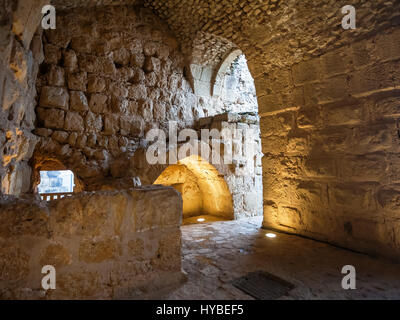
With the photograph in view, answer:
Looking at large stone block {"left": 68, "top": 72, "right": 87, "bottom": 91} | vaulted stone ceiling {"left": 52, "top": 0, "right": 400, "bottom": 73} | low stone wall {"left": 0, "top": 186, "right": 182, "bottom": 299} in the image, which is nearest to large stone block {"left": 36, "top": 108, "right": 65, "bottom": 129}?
large stone block {"left": 68, "top": 72, "right": 87, "bottom": 91}

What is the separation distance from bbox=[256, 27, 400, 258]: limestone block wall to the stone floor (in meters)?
0.29

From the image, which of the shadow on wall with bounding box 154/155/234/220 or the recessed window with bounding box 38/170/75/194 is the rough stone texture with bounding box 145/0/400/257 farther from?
the recessed window with bounding box 38/170/75/194

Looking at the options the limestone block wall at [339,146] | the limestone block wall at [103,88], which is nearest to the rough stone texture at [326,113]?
the limestone block wall at [339,146]

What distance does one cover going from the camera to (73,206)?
153 centimetres

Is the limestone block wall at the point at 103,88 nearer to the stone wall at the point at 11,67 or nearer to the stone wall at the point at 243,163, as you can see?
the stone wall at the point at 243,163

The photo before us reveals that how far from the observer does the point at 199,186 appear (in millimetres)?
5906

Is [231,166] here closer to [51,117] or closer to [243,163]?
[243,163]

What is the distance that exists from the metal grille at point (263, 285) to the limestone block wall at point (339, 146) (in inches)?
51.5

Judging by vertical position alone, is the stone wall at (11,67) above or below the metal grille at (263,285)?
above

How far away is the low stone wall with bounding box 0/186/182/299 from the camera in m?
1.41

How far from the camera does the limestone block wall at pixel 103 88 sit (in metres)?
3.79

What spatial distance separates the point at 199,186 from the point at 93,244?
173 inches
